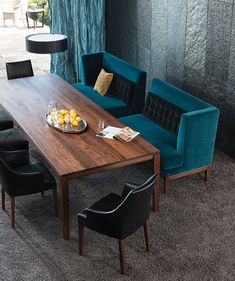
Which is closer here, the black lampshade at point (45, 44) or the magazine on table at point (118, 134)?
the magazine on table at point (118, 134)

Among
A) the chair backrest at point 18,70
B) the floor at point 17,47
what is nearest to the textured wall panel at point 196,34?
the chair backrest at point 18,70

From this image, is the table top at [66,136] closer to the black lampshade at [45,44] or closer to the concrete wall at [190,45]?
the black lampshade at [45,44]

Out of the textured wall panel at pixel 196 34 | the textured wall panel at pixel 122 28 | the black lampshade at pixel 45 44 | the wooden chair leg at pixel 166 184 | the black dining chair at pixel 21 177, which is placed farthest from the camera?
the textured wall panel at pixel 122 28

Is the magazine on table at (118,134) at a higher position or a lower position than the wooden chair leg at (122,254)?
higher

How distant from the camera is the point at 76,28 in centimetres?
813

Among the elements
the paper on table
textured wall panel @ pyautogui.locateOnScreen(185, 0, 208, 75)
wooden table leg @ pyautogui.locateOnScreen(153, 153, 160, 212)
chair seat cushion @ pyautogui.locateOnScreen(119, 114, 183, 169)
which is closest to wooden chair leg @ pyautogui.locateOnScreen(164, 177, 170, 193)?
chair seat cushion @ pyautogui.locateOnScreen(119, 114, 183, 169)

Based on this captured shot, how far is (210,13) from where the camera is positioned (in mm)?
5852

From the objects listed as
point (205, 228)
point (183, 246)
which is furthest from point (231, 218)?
point (183, 246)

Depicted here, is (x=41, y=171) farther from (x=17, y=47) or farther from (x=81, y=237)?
(x=17, y=47)

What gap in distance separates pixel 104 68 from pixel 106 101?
29.1 inches

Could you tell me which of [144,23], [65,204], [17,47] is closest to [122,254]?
[65,204]

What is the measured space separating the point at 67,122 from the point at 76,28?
329cm

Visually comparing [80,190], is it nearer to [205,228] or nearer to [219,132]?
[205,228]

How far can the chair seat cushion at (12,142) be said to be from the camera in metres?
5.47
